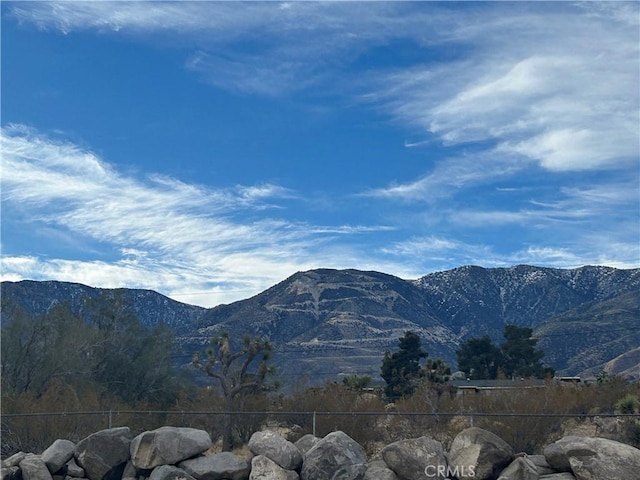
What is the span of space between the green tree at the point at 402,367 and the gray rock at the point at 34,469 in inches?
1335

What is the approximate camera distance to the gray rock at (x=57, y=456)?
16.6m

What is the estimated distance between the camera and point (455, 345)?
504ft

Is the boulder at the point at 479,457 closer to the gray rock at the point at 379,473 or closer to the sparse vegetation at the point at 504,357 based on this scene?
the gray rock at the point at 379,473

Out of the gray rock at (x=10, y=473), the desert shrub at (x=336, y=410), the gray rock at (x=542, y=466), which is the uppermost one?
the desert shrub at (x=336, y=410)

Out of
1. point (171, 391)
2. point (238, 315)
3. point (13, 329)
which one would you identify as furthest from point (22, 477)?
point (238, 315)

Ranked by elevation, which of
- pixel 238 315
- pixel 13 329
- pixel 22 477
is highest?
pixel 238 315

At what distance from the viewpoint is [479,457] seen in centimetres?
1369

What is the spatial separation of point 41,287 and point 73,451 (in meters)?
154

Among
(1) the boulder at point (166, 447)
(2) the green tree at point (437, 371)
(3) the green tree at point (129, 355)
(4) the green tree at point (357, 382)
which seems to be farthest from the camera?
(4) the green tree at point (357, 382)

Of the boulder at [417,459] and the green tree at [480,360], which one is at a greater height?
the green tree at [480,360]

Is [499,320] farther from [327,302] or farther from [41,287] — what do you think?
[41,287]

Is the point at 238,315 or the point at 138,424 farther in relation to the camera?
the point at 238,315

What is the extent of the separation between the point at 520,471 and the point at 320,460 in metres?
3.62

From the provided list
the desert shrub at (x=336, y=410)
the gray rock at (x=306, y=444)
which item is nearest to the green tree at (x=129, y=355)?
the desert shrub at (x=336, y=410)
